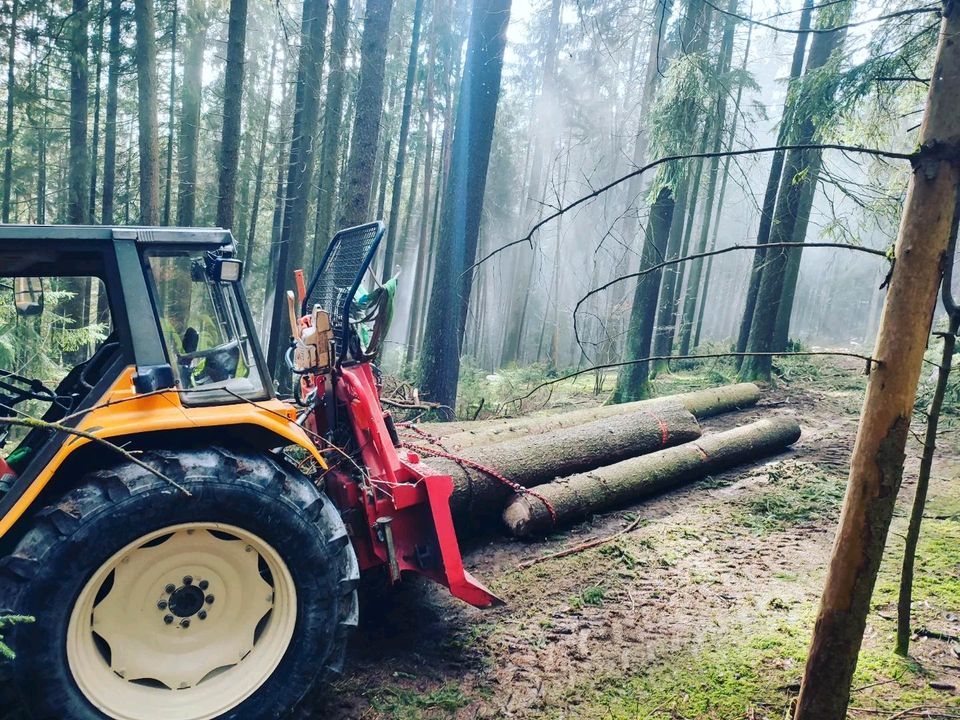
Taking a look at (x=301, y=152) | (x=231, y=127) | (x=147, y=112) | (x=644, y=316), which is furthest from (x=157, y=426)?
(x=301, y=152)

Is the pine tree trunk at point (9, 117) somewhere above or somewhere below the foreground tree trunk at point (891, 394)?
above

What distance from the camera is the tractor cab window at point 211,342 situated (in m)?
2.94

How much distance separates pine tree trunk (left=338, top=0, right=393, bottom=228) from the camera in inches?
337

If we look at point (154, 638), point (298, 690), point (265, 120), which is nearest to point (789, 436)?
point (298, 690)

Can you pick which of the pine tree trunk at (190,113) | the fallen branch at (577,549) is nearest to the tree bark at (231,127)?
the pine tree trunk at (190,113)

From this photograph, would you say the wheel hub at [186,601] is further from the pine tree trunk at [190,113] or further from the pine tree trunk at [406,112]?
the pine tree trunk at [406,112]

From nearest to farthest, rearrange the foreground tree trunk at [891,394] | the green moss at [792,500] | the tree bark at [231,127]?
the foreground tree trunk at [891,394]
the green moss at [792,500]
the tree bark at [231,127]

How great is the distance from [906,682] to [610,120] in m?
25.9

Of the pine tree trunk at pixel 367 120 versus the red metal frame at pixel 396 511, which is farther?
the pine tree trunk at pixel 367 120

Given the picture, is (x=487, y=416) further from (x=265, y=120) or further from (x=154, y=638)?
(x=265, y=120)

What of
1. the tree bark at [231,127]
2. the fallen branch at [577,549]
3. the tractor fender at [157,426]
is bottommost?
the fallen branch at [577,549]

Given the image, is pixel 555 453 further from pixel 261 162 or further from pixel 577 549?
pixel 261 162

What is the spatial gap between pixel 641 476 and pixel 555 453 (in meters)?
0.88

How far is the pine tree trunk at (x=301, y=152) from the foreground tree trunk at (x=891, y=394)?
9.67 meters
